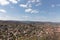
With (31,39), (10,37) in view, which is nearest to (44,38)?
(31,39)

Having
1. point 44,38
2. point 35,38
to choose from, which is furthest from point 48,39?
point 35,38

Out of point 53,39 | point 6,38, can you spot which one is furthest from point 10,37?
point 53,39

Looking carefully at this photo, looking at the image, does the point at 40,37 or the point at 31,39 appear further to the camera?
the point at 40,37

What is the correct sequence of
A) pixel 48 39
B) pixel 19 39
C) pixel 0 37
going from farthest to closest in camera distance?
1. pixel 48 39
2. pixel 0 37
3. pixel 19 39

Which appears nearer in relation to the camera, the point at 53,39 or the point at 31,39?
the point at 31,39

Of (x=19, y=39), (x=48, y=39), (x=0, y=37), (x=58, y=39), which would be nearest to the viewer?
(x=19, y=39)

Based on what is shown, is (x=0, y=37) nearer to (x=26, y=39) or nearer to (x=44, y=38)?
(x=26, y=39)

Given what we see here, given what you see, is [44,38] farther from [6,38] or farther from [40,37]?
[6,38]

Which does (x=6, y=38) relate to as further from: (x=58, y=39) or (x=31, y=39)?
(x=58, y=39)

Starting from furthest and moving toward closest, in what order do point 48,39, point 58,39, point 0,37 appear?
1. point 58,39
2. point 48,39
3. point 0,37
